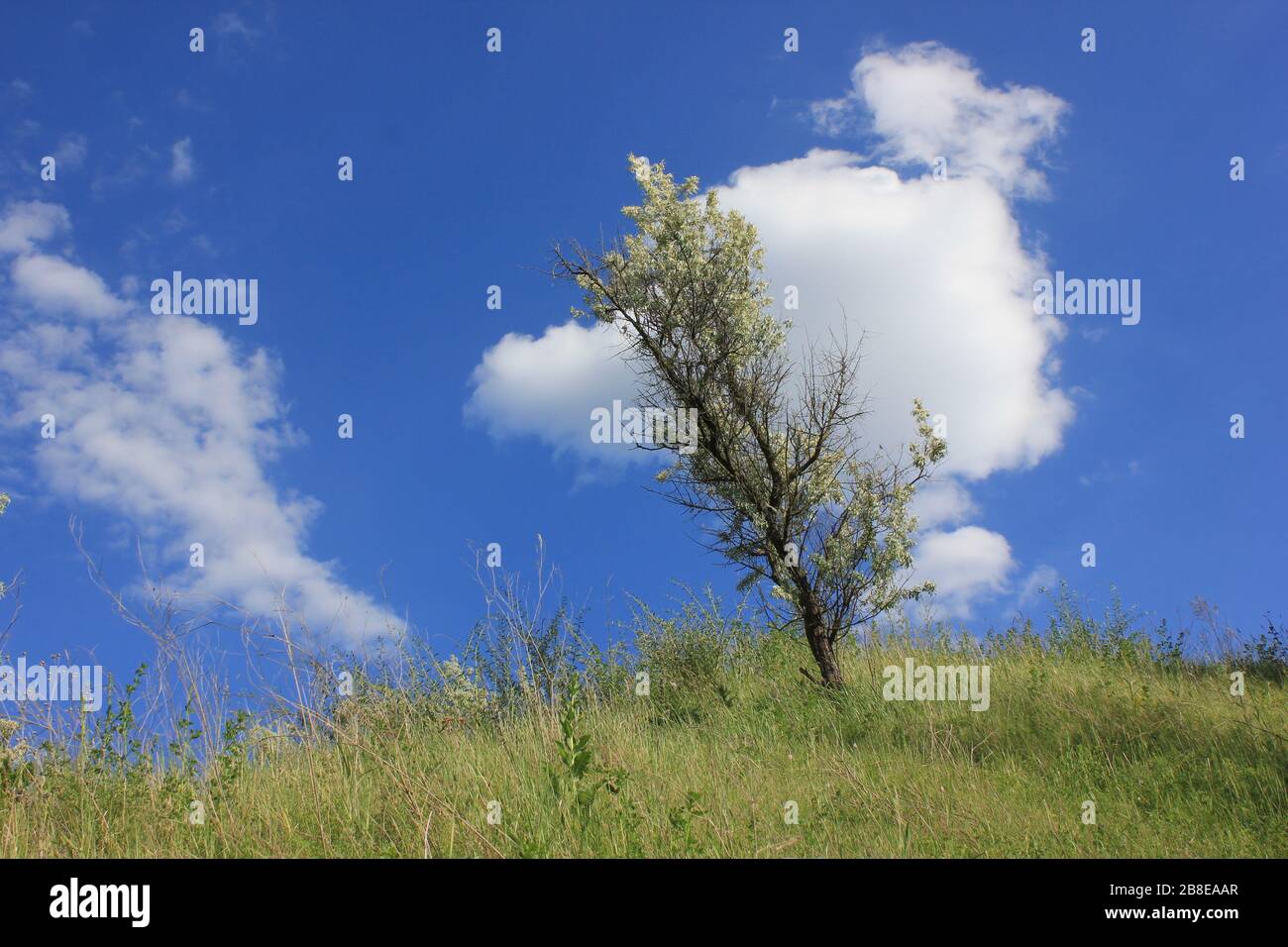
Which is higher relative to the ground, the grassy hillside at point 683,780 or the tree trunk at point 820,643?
the tree trunk at point 820,643

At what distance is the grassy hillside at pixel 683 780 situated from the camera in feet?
18.9

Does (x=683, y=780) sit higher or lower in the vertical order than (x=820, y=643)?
lower

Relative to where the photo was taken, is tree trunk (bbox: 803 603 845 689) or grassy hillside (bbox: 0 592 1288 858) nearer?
grassy hillside (bbox: 0 592 1288 858)

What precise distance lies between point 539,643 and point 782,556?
387 centimetres

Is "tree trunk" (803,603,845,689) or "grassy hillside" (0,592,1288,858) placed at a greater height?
"tree trunk" (803,603,845,689)

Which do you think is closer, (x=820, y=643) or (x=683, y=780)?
(x=683, y=780)

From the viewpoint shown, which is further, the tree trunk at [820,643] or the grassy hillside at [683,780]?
the tree trunk at [820,643]

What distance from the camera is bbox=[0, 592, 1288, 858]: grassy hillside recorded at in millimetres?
5762

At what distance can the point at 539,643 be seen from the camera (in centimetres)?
1056

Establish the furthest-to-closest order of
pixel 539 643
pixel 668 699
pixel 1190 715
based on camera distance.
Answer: pixel 668 699
pixel 539 643
pixel 1190 715

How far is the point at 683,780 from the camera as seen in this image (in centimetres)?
706
